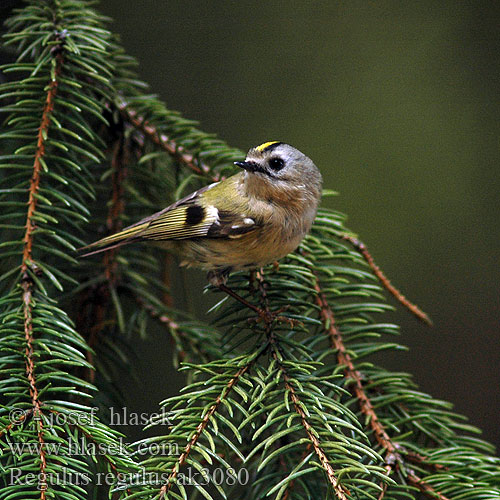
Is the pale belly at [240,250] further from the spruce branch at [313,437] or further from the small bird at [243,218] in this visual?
the spruce branch at [313,437]

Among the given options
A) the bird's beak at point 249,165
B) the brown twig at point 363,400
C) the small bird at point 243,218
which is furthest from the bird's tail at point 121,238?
the brown twig at point 363,400

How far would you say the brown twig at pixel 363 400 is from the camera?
0.85 metres

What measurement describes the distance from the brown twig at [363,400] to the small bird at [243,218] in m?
0.14

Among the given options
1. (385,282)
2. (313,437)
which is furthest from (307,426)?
(385,282)

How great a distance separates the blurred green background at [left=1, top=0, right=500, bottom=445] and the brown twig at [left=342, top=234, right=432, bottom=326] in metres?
0.96

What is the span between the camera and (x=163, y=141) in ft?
4.17

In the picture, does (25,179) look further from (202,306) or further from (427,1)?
(427,1)

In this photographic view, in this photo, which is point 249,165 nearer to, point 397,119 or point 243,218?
point 243,218

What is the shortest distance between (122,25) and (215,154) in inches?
44.4

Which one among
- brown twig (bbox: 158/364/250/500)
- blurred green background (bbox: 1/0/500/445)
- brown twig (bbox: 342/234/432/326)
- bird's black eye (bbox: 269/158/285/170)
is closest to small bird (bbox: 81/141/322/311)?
bird's black eye (bbox: 269/158/285/170)

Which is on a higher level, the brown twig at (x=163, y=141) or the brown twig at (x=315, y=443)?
the brown twig at (x=163, y=141)

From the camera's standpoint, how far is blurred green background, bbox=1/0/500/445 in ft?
6.99

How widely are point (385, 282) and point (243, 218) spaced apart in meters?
0.32

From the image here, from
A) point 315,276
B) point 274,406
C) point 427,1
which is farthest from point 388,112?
point 274,406
